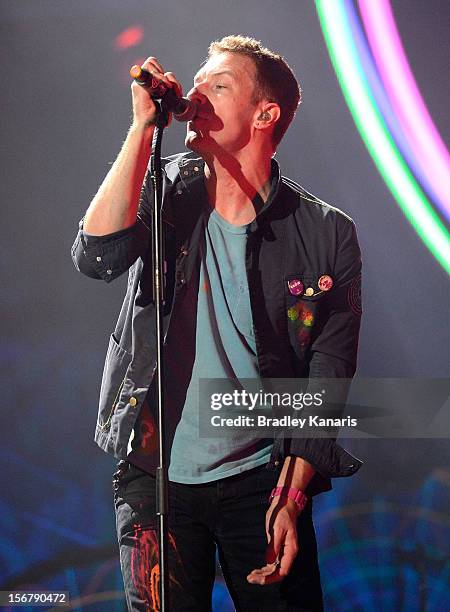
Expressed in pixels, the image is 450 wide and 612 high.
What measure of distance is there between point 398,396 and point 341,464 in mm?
620

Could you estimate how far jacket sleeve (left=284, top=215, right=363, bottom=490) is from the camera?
82.7 inches

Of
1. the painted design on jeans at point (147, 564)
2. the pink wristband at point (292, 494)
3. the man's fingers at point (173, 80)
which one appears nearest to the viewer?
the man's fingers at point (173, 80)

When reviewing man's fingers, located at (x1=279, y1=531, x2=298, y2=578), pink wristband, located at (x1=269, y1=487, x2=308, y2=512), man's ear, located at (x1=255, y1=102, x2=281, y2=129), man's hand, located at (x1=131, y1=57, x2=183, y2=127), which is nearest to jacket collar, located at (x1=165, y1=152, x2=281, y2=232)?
man's ear, located at (x1=255, y1=102, x2=281, y2=129)

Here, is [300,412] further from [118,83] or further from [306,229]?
[118,83]

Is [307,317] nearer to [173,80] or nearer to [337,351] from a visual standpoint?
[337,351]

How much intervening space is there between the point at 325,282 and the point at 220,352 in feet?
1.13

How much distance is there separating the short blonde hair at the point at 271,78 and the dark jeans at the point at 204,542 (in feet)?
3.31

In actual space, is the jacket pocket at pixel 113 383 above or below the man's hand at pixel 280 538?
above

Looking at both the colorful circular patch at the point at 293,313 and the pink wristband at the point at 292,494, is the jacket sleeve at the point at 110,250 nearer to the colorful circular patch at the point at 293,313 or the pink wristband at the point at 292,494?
the colorful circular patch at the point at 293,313

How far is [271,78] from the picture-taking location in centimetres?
238

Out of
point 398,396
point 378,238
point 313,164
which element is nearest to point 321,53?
point 313,164

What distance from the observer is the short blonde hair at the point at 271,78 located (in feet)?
7.68

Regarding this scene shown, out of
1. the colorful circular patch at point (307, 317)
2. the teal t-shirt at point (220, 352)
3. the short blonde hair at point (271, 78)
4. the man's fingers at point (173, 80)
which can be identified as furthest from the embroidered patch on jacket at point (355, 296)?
the man's fingers at point (173, 80)

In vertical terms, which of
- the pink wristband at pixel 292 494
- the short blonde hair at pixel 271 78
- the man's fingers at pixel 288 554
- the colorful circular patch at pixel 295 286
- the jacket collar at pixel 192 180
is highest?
the short blonde hair at pixel 271 78
